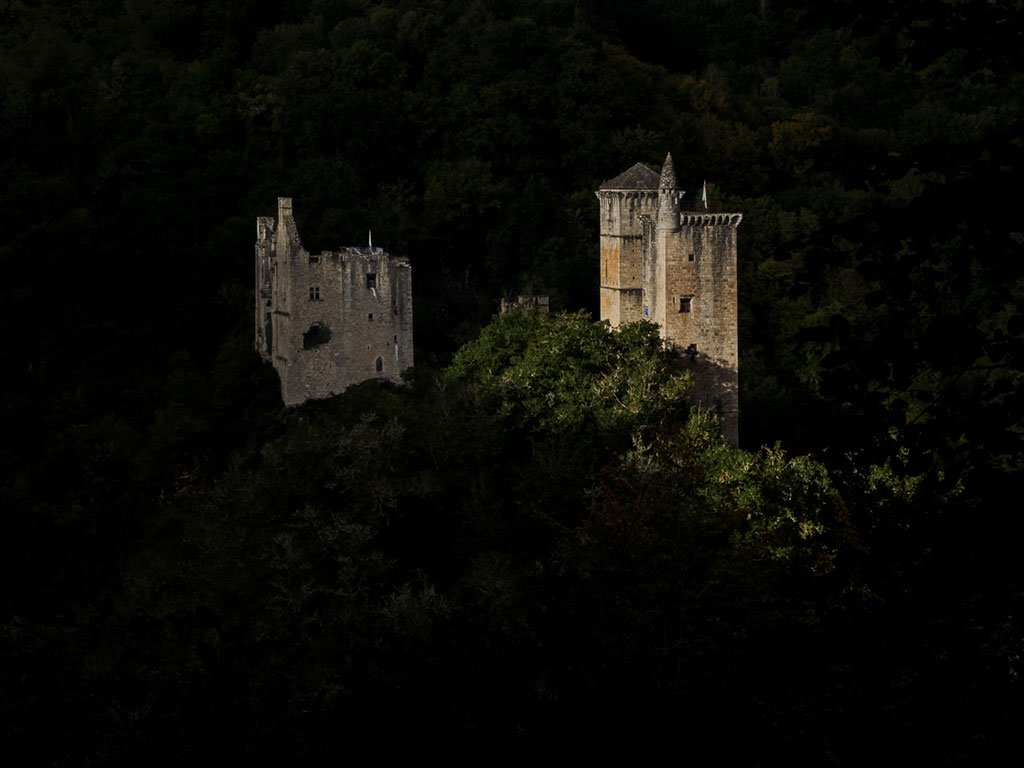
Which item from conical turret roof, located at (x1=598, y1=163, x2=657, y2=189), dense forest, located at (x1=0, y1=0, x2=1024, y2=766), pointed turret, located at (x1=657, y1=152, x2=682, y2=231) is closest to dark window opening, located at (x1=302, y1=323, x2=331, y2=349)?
dense forest, located at (x1=0, y1=0, x2=1024, y2=766)

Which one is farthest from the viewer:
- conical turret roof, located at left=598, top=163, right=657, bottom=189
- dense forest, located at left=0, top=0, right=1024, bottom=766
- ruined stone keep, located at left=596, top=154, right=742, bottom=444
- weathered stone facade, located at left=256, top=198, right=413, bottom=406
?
weathered stone facade, located at left=256, top=198, right=413, bottom=406

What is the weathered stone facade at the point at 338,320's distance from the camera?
135ft

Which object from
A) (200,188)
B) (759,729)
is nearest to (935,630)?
(759,729)

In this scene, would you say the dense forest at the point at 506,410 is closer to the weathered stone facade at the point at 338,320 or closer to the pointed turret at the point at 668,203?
the weathered stone facade at the point at 338,320

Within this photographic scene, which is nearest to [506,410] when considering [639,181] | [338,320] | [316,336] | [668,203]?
[668,203]

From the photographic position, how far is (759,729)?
10.8m

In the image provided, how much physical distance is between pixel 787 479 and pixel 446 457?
21.1 feet

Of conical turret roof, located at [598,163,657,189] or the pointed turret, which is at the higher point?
conical turret roof, located at [598,163,657,189]

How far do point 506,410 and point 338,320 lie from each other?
11873 mm

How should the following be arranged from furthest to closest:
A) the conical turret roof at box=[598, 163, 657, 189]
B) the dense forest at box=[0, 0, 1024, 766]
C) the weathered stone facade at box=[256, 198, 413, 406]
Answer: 1. the weathered stone facade at box=[256, 198, 413, 406]
2. the conical turret roof at box=[598, 163, 657, 189]
3. the dense forest at box=[0, 0, 1024, 766]

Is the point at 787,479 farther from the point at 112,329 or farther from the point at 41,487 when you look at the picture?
the point at 112,329

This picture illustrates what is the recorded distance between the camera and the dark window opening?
41312 millimetres

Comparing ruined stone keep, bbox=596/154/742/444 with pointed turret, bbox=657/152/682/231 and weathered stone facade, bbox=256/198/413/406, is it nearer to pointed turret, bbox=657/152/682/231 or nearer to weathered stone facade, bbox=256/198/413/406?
pointed turret, bbox=657/152/682/231

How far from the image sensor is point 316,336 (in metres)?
41.5
